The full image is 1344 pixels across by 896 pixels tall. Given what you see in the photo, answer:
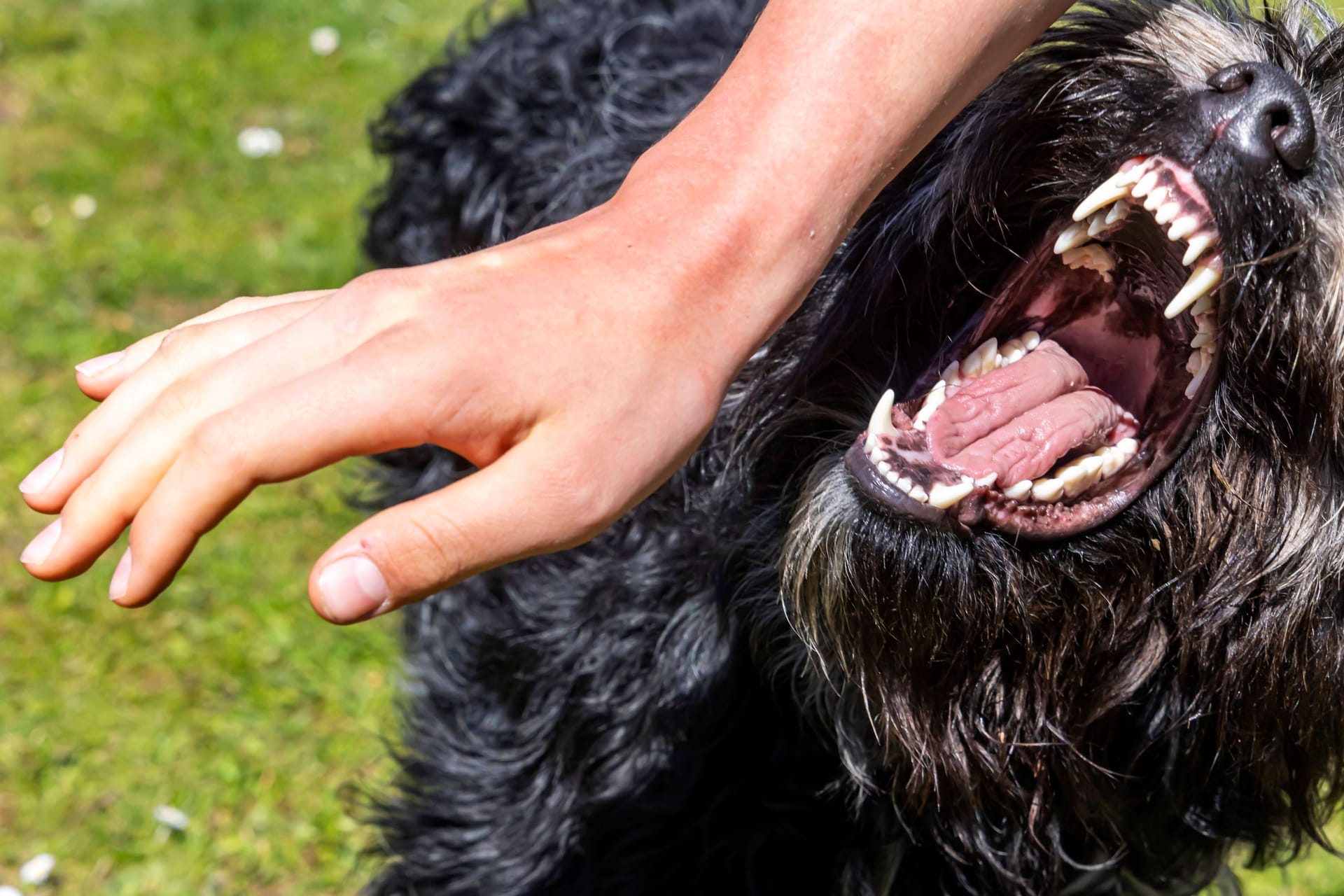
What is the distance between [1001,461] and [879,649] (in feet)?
0.94

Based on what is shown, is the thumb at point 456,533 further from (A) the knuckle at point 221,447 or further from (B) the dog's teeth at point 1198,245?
(B) the dog's teeth at point 1198,245

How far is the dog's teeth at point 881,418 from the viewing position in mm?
1652

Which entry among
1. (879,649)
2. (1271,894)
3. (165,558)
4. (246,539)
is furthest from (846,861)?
(246,539)

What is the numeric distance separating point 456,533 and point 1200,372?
3.19 ft

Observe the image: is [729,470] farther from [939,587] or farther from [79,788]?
[79,788]

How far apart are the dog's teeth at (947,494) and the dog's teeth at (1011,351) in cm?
30

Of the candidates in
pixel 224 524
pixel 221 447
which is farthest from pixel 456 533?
pixel 224 524

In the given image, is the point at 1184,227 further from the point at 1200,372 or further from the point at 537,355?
the point at 537,355

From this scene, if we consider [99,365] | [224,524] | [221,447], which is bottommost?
[224,524]

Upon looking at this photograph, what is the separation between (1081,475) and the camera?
5.38ft

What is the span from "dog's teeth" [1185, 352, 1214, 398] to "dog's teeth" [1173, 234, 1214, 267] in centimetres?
15

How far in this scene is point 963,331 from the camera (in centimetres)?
179

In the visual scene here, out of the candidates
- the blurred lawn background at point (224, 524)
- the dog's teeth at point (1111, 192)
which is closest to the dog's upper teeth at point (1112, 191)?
the dog's teeth at point (1111, 192)

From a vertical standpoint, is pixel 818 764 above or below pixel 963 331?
below
